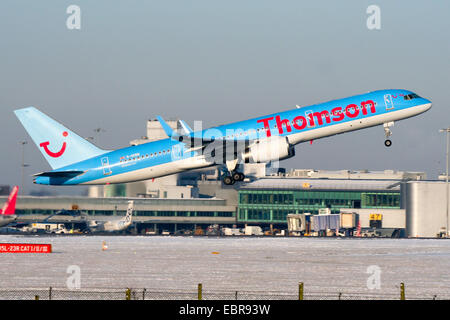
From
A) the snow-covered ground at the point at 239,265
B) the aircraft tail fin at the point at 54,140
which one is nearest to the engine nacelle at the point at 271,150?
the snow-covered ground at the point at 239,265

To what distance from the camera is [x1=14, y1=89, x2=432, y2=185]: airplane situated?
6694 cm

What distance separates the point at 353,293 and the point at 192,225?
117 metres

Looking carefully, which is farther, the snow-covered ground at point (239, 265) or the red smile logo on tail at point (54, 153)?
the red smile logo on tail at point (54, 153)

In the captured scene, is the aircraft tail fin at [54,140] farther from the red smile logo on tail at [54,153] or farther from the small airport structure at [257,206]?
the small airport structure at [257,206]

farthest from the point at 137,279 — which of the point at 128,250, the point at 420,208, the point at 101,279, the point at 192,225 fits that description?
the point at 192,225

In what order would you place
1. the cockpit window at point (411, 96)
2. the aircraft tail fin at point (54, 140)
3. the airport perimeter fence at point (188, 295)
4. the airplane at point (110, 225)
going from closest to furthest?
the airport perimeter fence at point (188, 295), the cockpit window at point (411, 96), the aircraft tail fin at point (54, 140), the airplane at point (110, 225)

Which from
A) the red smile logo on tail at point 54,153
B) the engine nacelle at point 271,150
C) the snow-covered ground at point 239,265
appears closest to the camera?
the snow-covered ground at point 239,265

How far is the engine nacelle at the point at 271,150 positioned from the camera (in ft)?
219

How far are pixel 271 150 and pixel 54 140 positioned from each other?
21.8m

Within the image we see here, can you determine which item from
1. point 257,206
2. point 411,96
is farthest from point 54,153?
point 257,206

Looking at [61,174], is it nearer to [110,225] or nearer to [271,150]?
[271,150]

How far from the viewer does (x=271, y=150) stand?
2633 inches

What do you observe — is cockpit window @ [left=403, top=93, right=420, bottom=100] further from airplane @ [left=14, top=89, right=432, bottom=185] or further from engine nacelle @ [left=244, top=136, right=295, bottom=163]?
engine nacelle @ [left=244, top=136, right=295, bottom=163]

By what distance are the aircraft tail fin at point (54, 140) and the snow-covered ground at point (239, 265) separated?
9066 millimetres
